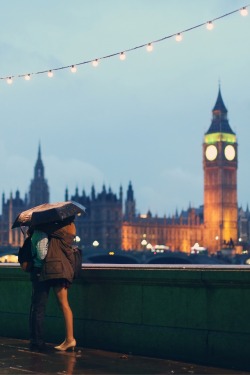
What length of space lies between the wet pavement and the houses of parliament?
362 feet

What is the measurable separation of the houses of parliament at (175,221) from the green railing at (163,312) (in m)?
Answer: 110

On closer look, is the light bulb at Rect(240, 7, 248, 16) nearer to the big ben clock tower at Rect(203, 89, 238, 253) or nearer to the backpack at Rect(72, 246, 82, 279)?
the backpack at Rect(72, 246, 82, 279)

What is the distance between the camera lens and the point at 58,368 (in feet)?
18.0

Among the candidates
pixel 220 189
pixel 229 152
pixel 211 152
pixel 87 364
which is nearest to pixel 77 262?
pixel 87 364

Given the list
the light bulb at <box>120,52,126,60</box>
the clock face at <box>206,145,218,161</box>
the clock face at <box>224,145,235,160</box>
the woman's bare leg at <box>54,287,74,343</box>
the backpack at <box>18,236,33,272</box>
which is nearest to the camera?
the woman's bare leg at <box>54,287,74,343</box>

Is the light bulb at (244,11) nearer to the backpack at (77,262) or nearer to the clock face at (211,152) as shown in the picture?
the backpack at (77,262)

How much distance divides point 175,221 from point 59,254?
129 metres

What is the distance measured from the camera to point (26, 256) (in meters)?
6.73

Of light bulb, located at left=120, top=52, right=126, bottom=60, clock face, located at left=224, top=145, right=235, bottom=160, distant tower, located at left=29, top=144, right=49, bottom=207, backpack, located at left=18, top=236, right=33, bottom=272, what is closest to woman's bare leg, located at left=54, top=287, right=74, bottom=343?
backpack, located at left=18, top=236, right=33, bottom=272

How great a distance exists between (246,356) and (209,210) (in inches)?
4726

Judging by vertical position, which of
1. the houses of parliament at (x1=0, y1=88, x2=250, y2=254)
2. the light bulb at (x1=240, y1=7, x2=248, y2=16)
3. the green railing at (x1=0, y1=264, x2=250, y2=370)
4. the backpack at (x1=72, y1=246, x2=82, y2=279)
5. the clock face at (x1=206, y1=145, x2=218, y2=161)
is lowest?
the green railing at (x1=0, y1=264, x2=250, y2=370)

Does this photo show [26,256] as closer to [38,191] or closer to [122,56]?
[122,56]

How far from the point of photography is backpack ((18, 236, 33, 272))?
22.0 ft

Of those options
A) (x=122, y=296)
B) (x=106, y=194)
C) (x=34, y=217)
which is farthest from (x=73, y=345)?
(x=106, y=194)
